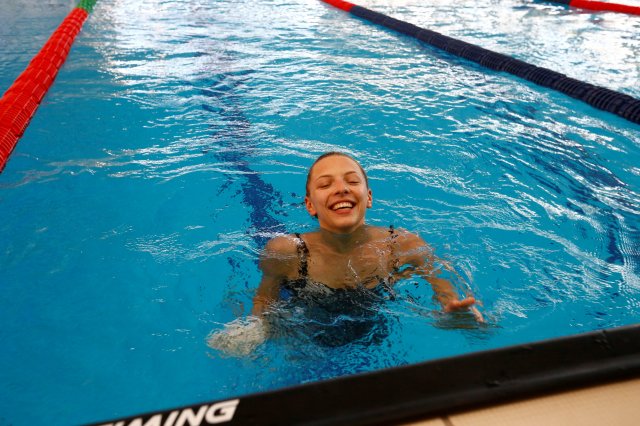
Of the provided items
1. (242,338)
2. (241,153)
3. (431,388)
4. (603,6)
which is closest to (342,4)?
(603,6)

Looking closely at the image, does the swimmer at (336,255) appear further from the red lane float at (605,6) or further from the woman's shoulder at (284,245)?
the red lane float at (605,6)

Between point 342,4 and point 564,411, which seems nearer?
point 564,411

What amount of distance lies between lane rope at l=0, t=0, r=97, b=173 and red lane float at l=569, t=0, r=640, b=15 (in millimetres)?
9598

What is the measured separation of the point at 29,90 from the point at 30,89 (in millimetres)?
37

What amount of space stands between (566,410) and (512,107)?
15.2 ft

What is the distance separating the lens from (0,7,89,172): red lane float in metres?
4.54

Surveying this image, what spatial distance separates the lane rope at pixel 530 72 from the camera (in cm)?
509

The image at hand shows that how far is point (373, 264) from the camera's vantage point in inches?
100

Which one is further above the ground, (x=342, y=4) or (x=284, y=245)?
(x=342, y=4)

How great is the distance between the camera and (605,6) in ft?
33.5

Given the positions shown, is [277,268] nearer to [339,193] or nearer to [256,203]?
[339,193]

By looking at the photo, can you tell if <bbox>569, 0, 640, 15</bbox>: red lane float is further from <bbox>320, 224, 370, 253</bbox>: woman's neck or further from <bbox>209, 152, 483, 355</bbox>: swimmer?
<bbox>320, 224, 370, 253</bbox>: woman's neck

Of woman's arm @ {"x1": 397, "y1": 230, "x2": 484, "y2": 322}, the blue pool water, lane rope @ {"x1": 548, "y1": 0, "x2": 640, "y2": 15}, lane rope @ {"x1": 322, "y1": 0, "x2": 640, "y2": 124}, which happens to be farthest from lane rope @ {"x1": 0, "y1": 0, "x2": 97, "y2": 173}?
lane rope @ {"x1": 548, "y1": 0, "x2": 640, "y2": 15}

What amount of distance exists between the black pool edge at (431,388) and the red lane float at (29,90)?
3.74m
